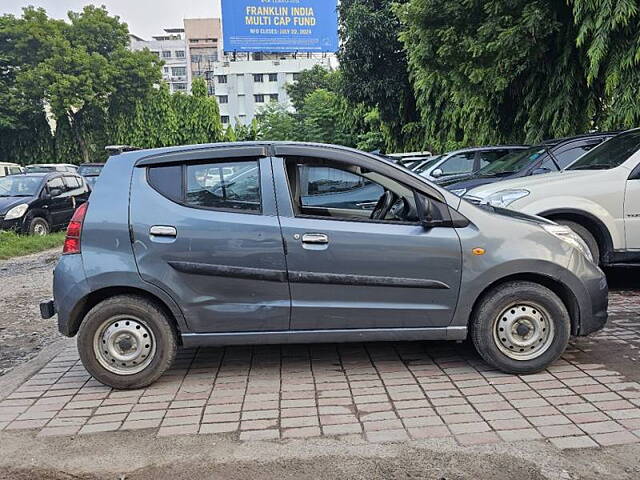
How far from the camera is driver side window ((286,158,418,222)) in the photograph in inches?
168

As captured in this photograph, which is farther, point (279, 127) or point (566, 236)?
point (279, 127)

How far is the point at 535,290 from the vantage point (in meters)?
4.12

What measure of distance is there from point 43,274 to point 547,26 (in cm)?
949

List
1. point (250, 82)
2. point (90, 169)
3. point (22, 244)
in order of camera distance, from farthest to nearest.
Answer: point (250, 82)
point (90, 169)
point (22, 244)

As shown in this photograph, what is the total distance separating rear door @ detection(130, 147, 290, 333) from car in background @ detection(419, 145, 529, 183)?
22.8 feet

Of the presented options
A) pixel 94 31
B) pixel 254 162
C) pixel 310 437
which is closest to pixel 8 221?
pixel 254 162

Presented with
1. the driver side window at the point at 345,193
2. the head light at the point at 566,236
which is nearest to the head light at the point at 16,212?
the driver side window at the point at 345,193

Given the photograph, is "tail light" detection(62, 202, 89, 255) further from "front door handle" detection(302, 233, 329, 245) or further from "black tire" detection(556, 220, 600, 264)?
"black tire" detection(556, 220, 600, 264)

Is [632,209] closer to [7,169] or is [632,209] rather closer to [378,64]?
[378,64]

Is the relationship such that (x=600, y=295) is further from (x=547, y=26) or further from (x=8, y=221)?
(x=8, y=221)

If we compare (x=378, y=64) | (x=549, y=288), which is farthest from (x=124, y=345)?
(x=378, y=64)

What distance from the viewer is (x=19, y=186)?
12945mm

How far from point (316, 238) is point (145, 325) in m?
1.41

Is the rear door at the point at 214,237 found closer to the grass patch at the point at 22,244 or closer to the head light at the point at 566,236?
the head light at the point at 566,236
